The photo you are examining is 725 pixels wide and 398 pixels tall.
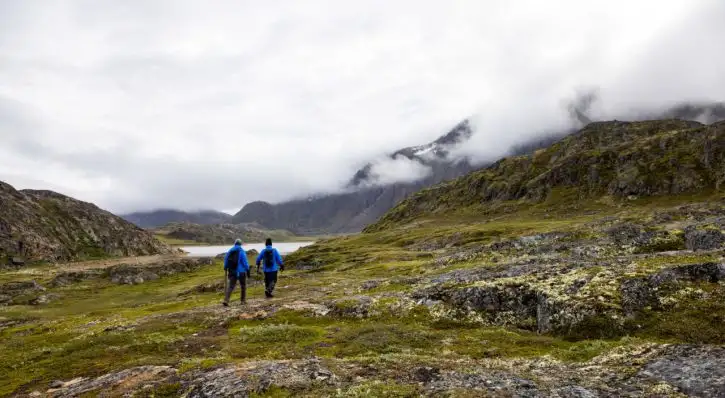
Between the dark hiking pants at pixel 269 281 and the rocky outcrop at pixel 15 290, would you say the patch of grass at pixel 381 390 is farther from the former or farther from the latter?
the rocky outcrop at pixel 15 290

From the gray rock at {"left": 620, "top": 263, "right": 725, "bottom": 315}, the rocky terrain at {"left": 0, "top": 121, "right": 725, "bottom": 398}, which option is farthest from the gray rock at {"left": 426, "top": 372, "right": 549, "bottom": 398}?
the gray rock at {"left": 620, "top": 263, "right": 725, "bottom": 315}

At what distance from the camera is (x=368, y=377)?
16.6m

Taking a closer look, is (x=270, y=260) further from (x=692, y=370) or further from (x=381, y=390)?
(x=692, y=370)

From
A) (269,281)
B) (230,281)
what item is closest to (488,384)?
(230,281)

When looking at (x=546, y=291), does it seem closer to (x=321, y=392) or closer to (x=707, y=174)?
(x=321, y=392)

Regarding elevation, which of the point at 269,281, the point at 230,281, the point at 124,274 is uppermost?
the point at 230,281

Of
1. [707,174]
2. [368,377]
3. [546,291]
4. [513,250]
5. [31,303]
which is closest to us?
[368,377]

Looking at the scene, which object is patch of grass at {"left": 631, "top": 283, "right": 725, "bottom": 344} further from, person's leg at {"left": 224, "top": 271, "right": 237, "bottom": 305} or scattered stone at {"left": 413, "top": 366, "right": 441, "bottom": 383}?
person's leg at {"left": 224, "top": 271, "right": 237, "bottom": 305}

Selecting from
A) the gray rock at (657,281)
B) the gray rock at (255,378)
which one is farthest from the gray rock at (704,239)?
the gray rock at (255,378)

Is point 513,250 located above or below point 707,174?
below

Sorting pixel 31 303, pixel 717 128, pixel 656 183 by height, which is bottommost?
pixel 31 303

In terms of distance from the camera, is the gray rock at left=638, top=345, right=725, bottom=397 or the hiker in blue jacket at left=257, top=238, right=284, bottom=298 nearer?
the gray rock at left=638, top=345, right=725, bottom=397

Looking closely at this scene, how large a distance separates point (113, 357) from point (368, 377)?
1668 cm

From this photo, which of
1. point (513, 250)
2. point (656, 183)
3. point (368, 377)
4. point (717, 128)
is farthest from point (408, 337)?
point (717, 128)
